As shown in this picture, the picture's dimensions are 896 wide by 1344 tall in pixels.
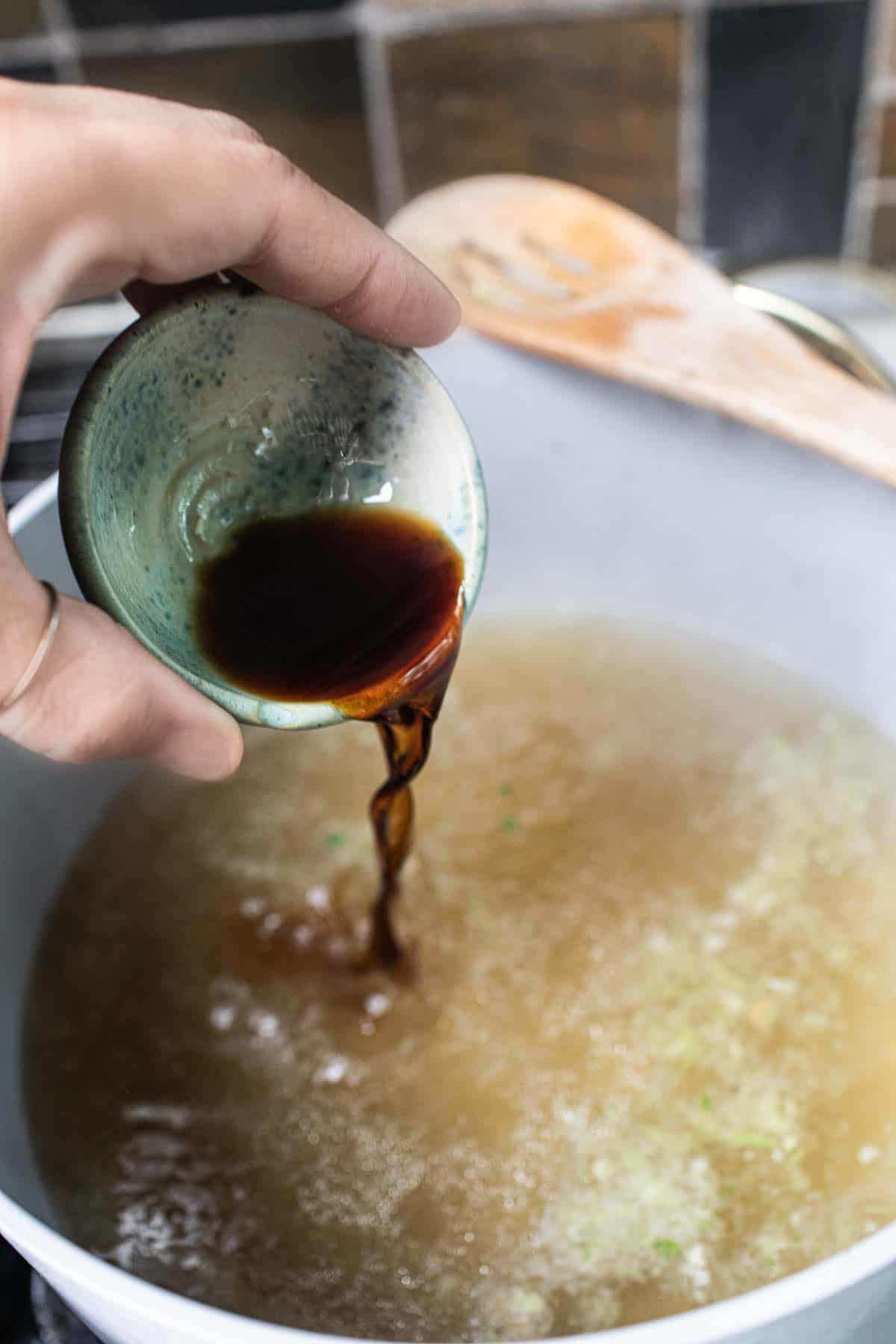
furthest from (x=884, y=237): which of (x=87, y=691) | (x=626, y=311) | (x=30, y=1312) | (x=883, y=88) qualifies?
(x=30, y=1312)

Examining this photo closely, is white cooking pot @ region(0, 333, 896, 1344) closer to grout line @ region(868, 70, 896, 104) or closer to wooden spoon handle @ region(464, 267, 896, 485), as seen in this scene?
wooden spoon handle @ region(464, 267, 896, 485)

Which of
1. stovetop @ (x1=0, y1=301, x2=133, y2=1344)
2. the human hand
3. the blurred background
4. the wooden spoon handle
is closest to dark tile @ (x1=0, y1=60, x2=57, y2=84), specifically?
the blurred background

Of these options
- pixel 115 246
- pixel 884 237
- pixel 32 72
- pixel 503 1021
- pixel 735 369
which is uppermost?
pixel 115 246

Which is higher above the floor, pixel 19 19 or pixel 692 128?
pixel 19 19

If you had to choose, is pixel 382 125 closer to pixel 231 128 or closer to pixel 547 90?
pixel 547 90

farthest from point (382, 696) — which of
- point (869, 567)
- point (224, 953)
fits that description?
point (869, 567)

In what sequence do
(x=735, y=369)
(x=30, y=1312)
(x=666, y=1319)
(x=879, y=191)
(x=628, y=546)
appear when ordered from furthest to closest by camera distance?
(x=879, y=191) < (x=628, y=546) < (x=735, y=369) < (x=30, y=1312) < (x=666, y=1319)

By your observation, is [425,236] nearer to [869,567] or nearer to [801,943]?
[869,567]

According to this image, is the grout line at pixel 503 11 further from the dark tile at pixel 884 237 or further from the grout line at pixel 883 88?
the dark tile at pixel 884 237
